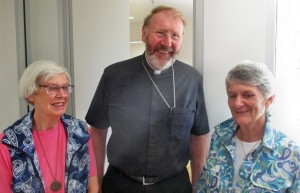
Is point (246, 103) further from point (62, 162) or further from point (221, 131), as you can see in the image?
point (62, 162)

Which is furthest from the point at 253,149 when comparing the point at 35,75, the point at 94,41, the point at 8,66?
the point at 8,66

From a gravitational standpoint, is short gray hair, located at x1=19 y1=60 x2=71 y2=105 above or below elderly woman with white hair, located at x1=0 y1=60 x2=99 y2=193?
above

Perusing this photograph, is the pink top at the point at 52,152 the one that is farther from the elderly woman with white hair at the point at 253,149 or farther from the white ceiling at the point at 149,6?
the white ceiling at the point at 149,6

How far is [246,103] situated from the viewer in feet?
4.25

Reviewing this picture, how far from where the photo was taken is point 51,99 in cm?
152

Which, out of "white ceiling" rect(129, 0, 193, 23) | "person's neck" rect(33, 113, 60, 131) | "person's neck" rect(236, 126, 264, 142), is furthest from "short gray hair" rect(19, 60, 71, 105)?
"person's neck" rect(236, 126, 264, 142)

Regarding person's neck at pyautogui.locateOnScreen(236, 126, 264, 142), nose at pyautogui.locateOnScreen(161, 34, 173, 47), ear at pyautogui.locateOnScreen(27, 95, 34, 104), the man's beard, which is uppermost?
nose at pyautogui.locateOnScreen(161, 34, 173, 47)

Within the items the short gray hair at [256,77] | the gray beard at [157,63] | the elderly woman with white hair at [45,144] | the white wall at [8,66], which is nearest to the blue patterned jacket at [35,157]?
the elderly woman with white hair at [45,144]

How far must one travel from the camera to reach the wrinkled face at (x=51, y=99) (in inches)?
59.9

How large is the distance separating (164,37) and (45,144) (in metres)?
0.81

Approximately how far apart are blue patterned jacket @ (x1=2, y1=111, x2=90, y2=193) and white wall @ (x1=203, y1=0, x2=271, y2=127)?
714mm

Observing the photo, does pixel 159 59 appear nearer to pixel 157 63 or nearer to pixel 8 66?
pixel 157 63

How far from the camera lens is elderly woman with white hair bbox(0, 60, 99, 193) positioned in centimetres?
143

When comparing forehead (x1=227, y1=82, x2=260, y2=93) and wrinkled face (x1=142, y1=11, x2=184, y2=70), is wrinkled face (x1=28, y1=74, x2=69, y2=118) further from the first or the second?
forehead (x1=227, y1=82, x2=260, y2=93)
